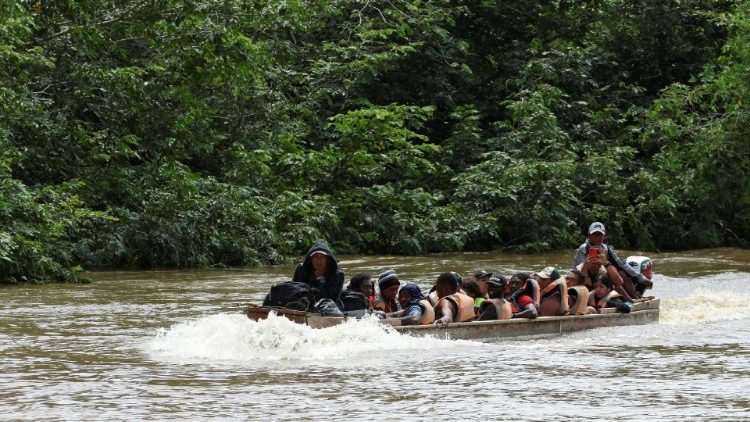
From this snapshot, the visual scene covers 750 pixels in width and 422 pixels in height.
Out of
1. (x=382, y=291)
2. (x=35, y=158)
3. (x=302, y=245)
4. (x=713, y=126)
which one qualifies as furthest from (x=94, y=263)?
(x=713, y=126)

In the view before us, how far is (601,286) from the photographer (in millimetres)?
16312

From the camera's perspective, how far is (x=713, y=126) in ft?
91.4

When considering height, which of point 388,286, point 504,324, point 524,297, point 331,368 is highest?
point 388,286

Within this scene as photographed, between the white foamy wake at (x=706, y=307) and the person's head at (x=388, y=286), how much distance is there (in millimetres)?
4614

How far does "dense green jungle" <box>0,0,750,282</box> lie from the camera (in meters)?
22.6

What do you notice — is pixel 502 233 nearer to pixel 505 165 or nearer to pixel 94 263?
pixel 505 165

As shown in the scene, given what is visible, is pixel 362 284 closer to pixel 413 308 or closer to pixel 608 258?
pixel 413 308

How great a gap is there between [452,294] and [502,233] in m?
14.4

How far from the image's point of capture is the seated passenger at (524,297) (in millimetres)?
14586

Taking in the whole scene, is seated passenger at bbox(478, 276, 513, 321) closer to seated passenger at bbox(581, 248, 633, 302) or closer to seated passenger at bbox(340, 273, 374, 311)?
seated passenger at bbox(340, 273, 374, 311)

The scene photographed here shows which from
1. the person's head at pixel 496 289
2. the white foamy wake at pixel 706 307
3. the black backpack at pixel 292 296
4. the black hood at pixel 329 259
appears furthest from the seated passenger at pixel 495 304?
the white foamy wake at pixel 706 307

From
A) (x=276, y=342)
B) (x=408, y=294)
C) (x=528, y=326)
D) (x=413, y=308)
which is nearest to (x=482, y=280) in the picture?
(x=528, y=326)

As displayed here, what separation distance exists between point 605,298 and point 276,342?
533cm

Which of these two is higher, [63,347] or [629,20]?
[629,20]
